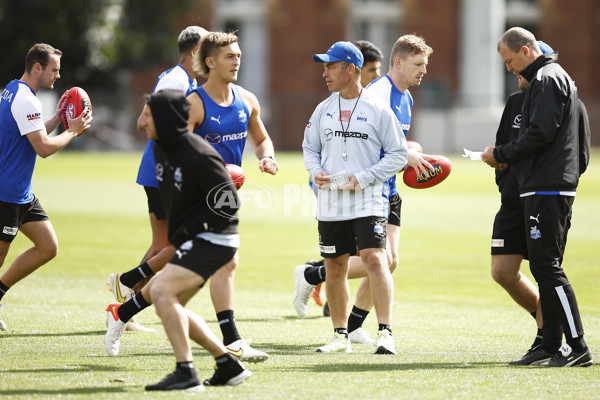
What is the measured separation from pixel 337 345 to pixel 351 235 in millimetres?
879

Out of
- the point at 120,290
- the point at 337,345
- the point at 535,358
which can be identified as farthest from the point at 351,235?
the point at 120,290

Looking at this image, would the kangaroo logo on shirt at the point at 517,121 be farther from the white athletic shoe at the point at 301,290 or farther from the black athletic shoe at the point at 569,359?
the white athletic shoe at the point at 301,290

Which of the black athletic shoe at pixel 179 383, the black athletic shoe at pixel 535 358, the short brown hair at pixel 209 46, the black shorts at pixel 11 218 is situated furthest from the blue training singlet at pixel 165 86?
the black athletic shoe at pixel 535 358

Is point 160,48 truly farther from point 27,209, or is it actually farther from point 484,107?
point 27,209

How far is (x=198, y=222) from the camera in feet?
19.4

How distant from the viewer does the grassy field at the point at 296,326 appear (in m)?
6.11

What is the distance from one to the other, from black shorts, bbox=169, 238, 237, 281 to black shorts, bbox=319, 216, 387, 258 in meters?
1.62

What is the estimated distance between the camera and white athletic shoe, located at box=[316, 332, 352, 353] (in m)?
7.41

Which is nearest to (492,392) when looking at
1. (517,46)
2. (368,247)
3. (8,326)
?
(368,247)

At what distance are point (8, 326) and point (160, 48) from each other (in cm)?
3744

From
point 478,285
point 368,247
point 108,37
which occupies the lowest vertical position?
point 478,285

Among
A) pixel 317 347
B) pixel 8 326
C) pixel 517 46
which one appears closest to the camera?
pixel 517 46

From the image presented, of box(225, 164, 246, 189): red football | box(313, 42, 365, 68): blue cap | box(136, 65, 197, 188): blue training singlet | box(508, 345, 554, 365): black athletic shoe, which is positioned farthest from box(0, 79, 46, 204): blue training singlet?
box(508, 345, 554, 365): black athletic shoe

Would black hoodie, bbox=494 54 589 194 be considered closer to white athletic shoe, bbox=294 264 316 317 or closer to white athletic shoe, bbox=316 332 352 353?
white athletic shoe, bbox=316 332 352 353
